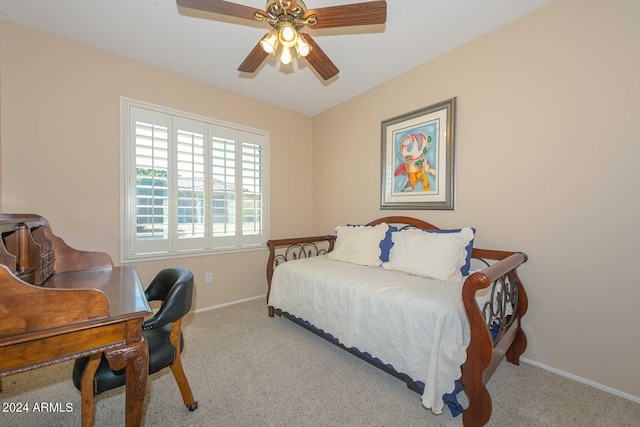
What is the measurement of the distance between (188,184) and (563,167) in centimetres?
327

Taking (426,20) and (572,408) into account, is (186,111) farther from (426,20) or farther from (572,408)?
(572,408)

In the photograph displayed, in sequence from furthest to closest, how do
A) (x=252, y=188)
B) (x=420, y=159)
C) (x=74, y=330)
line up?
(x=252, y=188) → (x=420, y=159) → (x=74, y=330)

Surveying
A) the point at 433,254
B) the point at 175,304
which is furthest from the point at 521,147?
the point at 175,304

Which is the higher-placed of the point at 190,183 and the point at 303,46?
the point at 303,46

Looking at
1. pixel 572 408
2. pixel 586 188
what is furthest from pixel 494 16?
pixel 572 408

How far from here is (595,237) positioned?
1683 mm

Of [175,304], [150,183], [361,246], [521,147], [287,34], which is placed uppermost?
[287,34]

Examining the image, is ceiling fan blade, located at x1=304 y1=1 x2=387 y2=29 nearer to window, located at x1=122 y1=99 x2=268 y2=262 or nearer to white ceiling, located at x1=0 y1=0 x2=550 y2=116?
white ceiling, located at x1=0 y1=0 x2=550 y2=116

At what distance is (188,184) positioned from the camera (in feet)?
9.30

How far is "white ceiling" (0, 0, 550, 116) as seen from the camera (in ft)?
6.19

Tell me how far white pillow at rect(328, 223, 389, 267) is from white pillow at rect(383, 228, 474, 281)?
24 cm

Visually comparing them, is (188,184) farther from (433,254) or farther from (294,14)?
(433,254)

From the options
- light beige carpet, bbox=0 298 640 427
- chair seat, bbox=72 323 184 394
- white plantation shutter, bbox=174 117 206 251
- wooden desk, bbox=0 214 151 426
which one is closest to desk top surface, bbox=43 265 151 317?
wooden desk, bbox=0 214 151 426

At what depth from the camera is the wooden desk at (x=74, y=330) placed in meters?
0.81
